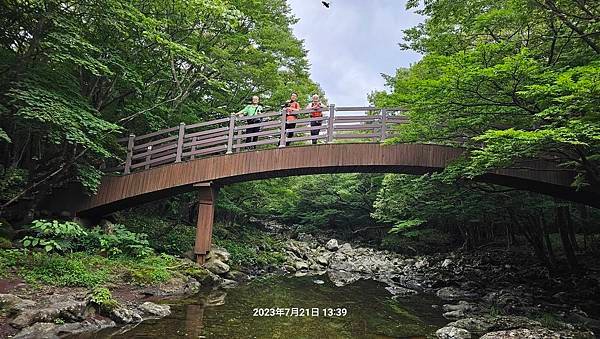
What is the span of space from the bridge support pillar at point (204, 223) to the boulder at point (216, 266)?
210mm

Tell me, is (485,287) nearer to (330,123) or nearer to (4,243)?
(330,123)

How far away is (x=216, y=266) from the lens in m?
11.2

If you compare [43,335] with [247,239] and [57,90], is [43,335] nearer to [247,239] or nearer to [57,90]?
[57,90]

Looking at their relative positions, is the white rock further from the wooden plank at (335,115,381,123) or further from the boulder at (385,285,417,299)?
the wooden plank at (335,115,381,123)

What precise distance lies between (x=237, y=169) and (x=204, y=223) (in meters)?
1.71

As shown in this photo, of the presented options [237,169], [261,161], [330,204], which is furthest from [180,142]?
[330,204]

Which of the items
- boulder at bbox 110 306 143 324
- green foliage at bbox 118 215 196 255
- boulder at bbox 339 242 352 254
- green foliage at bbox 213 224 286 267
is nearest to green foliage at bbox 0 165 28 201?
boulder at bbox 110 306 143 324

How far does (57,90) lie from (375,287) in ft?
32.3

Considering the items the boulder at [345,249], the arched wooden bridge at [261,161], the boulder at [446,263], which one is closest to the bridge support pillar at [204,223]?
the arched wooden bridge at [261,161]

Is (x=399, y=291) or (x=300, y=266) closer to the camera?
(x=399, y=291)

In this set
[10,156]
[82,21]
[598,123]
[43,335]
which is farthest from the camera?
[10,156]

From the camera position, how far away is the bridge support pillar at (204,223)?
36.5 feet

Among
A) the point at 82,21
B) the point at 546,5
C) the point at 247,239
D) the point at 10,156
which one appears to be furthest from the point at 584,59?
the point at 247,239

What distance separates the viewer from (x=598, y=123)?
560cm
